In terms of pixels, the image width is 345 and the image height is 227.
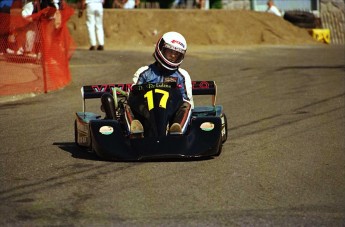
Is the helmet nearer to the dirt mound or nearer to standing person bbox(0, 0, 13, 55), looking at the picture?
standing person bbox(0, 0, 13, 55)

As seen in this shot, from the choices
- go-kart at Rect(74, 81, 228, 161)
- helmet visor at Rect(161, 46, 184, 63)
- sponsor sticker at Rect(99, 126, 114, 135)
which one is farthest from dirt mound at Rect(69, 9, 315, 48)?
sponsor sticker at Rect(99, 126, 114, 135)

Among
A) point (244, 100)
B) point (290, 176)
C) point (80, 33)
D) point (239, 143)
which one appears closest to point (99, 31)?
point (80, 33)

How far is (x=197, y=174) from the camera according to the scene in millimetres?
9141

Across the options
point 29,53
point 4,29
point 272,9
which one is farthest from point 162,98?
point 272,9

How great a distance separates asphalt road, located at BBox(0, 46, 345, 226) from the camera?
737 centimetres

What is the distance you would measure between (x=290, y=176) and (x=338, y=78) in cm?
1173

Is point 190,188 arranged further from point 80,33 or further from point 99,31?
point 80,33

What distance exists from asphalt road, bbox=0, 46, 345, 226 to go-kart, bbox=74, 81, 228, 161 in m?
0.14

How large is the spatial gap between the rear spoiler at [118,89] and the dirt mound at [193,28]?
58.7 ft

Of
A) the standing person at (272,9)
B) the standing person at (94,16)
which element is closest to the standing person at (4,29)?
the standing person at (94,16)

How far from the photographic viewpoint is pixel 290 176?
9133 mm

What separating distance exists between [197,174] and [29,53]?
349 inches


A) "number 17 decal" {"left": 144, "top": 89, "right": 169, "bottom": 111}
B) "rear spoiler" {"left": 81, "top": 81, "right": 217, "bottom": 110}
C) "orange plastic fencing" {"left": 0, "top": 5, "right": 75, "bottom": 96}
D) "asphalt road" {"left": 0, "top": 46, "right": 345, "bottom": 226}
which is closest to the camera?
"asphalt road" {"left": 0, "top": 46, "right": 345, "bottom": 226}

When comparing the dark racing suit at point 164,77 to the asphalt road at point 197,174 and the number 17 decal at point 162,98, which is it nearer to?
the number 17 decal at point 162,98
